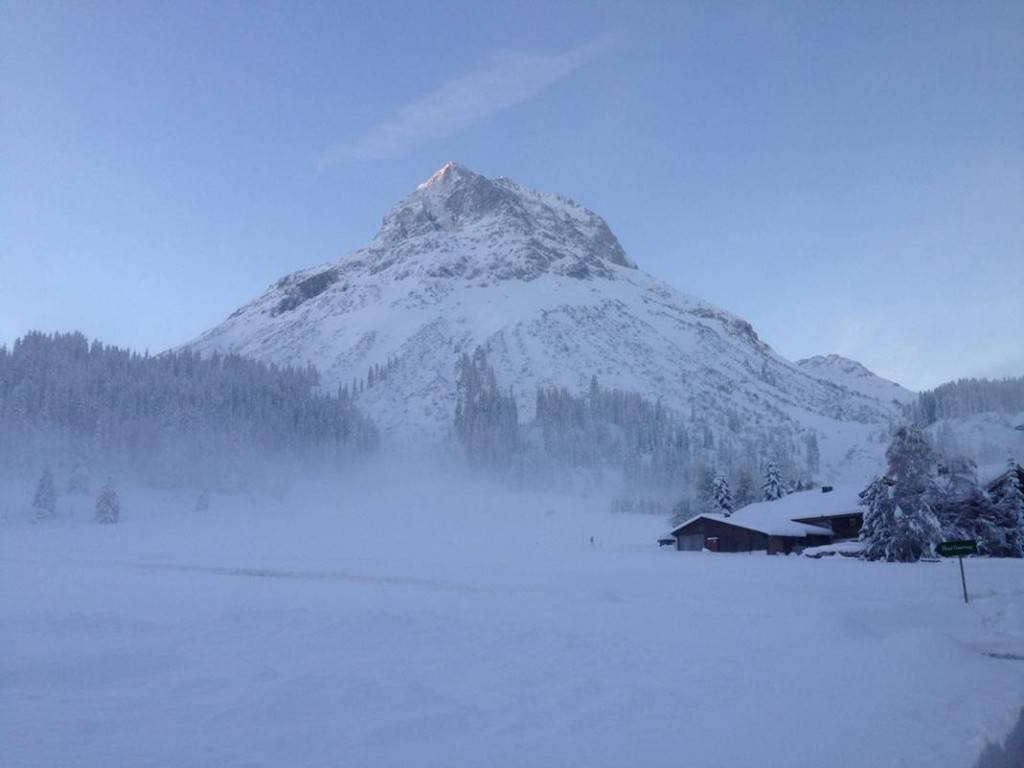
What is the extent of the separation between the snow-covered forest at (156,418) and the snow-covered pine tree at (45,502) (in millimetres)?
16796

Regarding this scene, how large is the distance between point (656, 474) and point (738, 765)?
138 metres

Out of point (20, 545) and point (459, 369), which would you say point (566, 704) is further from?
point (459, 369)

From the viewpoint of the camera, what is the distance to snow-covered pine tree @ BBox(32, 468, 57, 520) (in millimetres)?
71750

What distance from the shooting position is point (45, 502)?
7256 cm

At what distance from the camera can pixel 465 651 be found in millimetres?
14133

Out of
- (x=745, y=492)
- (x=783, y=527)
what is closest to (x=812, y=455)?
(x=745, y=492)

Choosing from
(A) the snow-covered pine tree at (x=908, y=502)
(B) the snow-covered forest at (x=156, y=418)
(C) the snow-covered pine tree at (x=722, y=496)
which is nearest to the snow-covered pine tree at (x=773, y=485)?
(C) the snow-covered pine tree at (x=722, y=496)

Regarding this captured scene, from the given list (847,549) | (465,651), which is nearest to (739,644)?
(465,651)

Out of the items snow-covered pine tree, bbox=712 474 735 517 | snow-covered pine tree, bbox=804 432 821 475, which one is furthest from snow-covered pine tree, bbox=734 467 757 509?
snow-covered pine tree, bbox=804 432 821 475

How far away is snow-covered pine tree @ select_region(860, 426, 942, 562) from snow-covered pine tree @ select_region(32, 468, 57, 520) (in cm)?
8012

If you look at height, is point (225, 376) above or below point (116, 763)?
above

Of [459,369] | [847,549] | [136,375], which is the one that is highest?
[459,369]

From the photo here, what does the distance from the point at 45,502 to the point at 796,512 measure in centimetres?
7922

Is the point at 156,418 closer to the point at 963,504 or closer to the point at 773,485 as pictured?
the point at 773,485
